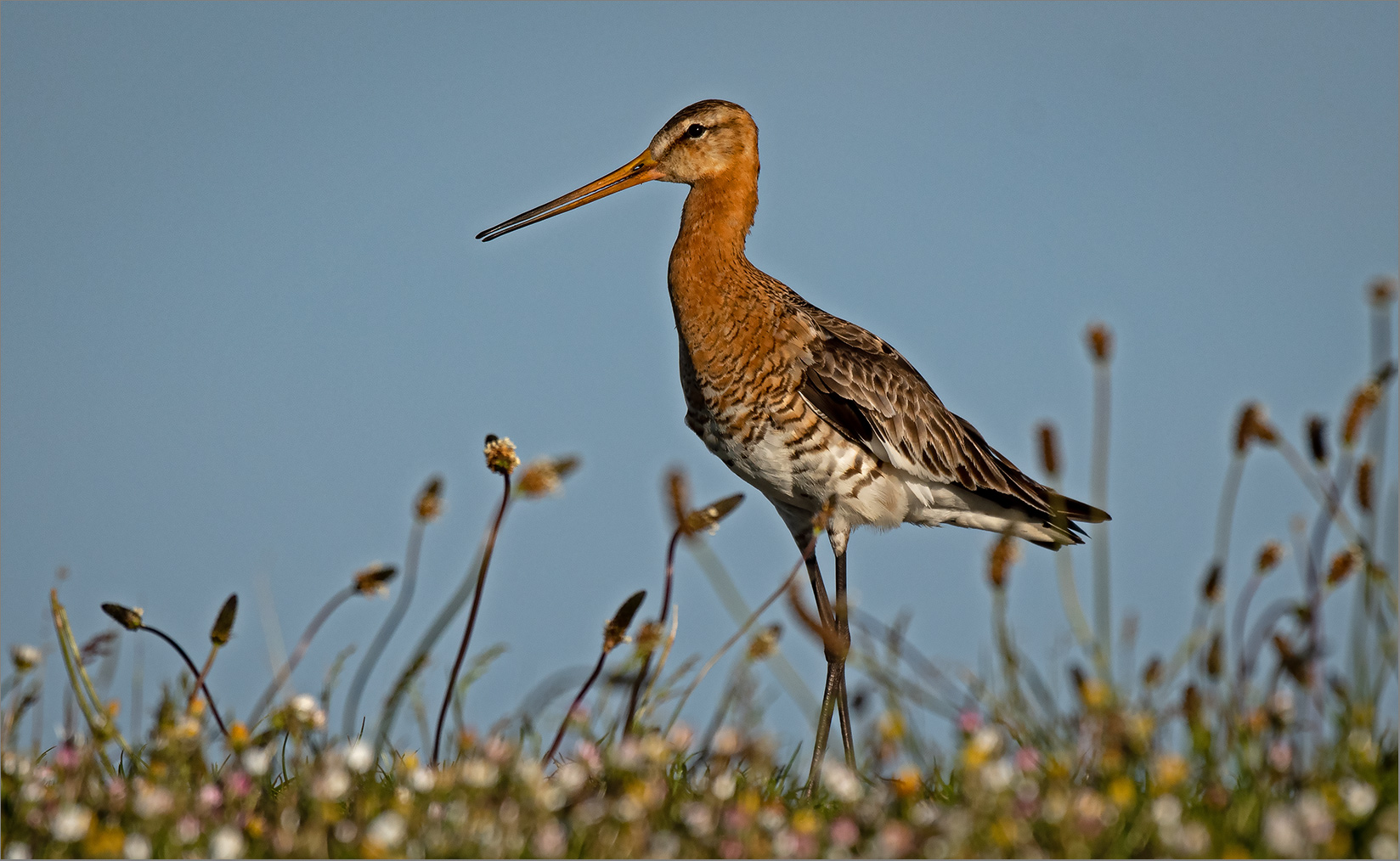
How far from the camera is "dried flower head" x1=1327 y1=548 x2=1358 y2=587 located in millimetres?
3633

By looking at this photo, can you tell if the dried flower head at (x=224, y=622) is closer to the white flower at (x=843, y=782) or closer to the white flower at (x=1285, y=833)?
the white flower at (x=843, y=782)

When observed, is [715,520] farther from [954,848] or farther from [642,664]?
[954,848]

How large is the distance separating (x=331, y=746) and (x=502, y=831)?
3.85 ft

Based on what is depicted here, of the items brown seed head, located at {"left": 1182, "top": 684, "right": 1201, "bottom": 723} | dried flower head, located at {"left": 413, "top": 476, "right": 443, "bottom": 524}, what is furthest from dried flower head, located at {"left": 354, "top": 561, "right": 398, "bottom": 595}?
brown seed head, located at {"left": 1182, "top": 684, "right": 1201, "bottom": 723}

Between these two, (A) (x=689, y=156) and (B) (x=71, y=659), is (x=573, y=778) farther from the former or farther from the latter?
(A) (x=689, y=156)

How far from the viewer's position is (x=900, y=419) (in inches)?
255

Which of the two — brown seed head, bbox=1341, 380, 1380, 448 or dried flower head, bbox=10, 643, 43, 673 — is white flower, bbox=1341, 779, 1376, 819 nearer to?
brown seed head, bbox=1341, 380, 1380, 448

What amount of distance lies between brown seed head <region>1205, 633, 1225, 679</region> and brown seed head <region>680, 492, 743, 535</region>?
1.61 metres

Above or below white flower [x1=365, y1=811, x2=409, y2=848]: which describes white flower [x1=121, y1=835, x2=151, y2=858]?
below

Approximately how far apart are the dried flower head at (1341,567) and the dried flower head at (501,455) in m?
2.56

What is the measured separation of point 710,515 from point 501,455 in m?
0.75

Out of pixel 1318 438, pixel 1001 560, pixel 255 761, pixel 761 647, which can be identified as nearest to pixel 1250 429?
pixel 1318 438

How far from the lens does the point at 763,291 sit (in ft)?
21.5

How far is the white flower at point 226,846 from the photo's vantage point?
123 inches
